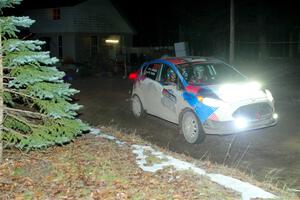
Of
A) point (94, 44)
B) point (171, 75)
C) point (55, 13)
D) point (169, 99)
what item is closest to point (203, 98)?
point (169, 99)

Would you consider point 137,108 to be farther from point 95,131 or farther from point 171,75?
point 95,131

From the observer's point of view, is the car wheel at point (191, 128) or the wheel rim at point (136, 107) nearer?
the car wheel at point (191, 128)

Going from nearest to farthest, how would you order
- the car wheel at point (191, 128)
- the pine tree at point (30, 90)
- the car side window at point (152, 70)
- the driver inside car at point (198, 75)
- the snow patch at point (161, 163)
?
the pine tree at point (30, 90) → the snow patch at point (161, 163) → the car wheel at point (191, 128) → the driver inside car at point (198, 75) → the car side window at point (152, 70)

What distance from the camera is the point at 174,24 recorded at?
4084 cm

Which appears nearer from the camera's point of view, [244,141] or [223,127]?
[223,127]

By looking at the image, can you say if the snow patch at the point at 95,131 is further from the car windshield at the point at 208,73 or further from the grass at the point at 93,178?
the car windshield at the point at 208,73

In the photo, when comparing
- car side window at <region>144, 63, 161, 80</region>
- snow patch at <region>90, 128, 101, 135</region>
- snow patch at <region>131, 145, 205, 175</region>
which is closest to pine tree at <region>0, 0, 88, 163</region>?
snow patch at <region>131, 145, 205, 175</region>

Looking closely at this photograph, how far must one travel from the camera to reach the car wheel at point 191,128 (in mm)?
8656

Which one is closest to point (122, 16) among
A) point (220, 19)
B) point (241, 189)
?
point (220, 19)

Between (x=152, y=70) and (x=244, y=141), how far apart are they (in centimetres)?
308

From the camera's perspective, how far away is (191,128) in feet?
29.0

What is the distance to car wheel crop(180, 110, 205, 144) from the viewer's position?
8656mm

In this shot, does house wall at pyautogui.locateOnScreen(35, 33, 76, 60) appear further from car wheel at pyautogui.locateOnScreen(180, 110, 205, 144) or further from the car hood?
the car hood

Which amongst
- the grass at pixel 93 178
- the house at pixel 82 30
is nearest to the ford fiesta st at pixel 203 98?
the grass at pixel 93 178
